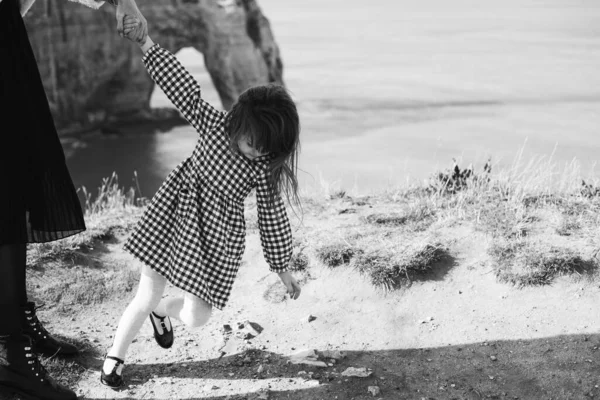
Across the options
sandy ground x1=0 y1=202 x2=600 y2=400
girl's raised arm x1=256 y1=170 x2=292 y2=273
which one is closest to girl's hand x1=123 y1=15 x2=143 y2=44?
girl's raised arm x1=256 y1=170 x2=292 y2=273

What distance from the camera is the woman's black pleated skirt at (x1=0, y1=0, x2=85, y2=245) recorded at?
2.64 meters

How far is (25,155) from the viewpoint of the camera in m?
2.74

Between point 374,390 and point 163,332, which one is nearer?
point 374,390

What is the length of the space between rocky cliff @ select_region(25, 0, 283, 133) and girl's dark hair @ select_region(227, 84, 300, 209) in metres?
17.9

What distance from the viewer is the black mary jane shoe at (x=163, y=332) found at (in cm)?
321

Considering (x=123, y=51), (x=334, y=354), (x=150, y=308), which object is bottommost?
(x=123, y=51)

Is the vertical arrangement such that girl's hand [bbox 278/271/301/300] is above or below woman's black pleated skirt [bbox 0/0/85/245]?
below

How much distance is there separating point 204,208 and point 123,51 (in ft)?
66.2

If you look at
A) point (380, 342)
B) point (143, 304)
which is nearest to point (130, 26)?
point (143, 304)

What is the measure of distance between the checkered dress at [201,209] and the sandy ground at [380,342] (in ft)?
2.15

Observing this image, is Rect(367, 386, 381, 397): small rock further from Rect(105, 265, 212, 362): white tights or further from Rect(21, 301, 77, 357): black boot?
Rect(21, 301, 77, 357): black boot

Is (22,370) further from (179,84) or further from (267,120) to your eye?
(267,120)

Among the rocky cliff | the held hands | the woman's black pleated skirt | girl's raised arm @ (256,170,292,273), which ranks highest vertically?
the held hands

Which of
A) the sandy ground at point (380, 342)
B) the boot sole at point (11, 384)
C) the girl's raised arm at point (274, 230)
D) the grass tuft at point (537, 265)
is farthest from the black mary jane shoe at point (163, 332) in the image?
the grass tuft at point (537, 265)
